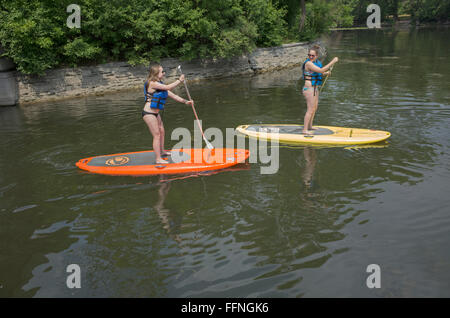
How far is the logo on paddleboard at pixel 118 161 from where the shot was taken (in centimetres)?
Result: 734

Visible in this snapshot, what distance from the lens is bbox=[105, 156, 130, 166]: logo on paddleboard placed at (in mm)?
7344

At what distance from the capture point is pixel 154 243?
4.91 metres

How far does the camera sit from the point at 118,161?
7.43 meters

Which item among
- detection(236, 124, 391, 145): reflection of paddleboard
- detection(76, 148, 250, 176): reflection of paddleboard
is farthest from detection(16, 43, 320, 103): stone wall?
detection(236, 124, 391, 145): reflection of paddleboard

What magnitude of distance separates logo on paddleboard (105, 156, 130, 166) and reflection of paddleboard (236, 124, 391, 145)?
11.1 feet

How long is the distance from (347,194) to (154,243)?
3.32m

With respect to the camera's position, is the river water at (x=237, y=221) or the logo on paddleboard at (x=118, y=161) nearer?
the river water at (x=237, y=221)

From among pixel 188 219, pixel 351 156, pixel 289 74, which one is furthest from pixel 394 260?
pixel 289 74

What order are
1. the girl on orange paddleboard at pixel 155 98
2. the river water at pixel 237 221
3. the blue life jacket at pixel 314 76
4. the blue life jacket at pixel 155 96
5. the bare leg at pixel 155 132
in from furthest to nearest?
the blue life jacket at pixel 314 76, the bare leg at pixel 155 132, the blue life jacket at pixel 155 96, the girl on orange paddleboard at pixel 155 98, the river water at pixel 237 221

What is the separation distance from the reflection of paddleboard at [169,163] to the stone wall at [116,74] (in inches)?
410

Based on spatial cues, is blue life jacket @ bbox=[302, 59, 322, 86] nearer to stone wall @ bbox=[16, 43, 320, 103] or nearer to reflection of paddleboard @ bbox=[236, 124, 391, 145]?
reflection of paddleboard @ bbox=[236, 124, 391, 145]
